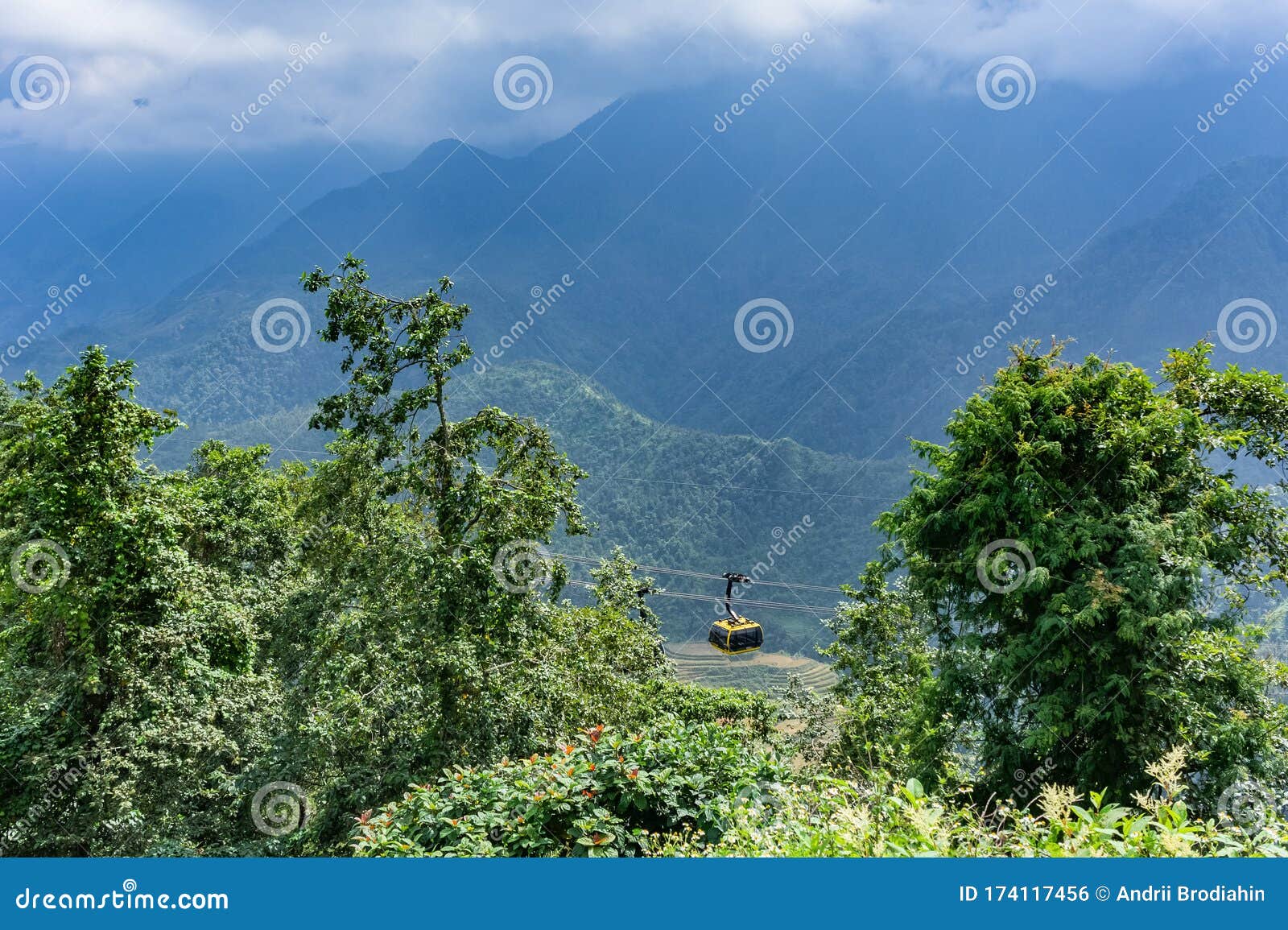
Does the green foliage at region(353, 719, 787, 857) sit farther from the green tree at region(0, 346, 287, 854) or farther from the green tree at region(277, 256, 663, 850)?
the green tree at region(0, 346, 287, 854)

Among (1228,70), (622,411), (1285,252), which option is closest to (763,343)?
(622,411)

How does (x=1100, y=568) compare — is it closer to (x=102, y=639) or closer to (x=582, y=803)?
(x=582, y=803)

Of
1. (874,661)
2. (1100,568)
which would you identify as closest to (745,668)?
(874,661)

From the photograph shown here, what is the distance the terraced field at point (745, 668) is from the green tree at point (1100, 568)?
194 ft

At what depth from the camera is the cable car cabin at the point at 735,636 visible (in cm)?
1538

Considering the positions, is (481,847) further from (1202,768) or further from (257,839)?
(257,839)

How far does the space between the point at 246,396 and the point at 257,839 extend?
158 m

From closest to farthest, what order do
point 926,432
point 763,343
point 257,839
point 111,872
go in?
point 111,872, point 257,839, point 926,432, point 763,343

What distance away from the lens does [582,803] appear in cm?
438

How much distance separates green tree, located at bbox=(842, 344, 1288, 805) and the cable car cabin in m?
5.94

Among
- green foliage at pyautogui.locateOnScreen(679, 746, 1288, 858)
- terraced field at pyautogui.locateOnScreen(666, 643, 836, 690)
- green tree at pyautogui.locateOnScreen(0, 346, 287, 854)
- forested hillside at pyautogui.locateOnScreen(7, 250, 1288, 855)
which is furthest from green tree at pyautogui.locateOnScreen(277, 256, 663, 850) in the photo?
terraced field at pyautogui.locateOnScreen(666, 643, 836, 690)

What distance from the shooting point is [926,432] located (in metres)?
147

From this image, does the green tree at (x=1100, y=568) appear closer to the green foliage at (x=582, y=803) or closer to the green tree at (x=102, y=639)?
the green foliage at (x=582, y=803)

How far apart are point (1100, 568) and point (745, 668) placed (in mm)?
68840
